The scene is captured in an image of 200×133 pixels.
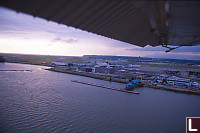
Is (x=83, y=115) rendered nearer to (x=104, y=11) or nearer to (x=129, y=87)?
(x=104, y=11)

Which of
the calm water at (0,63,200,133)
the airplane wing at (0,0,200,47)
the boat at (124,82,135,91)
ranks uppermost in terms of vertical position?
the airplane wing at (0,0,200,47)

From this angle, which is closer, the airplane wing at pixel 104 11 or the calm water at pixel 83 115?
the airplane wing at pixel 104 11

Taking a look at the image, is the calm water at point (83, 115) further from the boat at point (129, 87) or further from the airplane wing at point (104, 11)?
the airplane wing at point (104, 11)

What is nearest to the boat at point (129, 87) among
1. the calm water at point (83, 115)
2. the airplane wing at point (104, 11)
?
the calm water at point (83, 115)

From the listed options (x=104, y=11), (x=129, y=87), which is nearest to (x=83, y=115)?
(x=104, y=11)

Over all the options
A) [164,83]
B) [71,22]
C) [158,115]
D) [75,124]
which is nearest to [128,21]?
[71,22]

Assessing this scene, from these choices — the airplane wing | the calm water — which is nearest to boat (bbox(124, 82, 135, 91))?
the calm water

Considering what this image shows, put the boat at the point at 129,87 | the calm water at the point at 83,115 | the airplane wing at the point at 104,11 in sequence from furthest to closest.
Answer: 1. the boat at the point at 129,87
2. the calm water at the point at 83,115
3. the airplane wing at the point at 104,11

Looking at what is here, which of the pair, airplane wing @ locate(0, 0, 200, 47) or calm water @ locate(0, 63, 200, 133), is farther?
calm water @ locate(0, 63, 200, 133)

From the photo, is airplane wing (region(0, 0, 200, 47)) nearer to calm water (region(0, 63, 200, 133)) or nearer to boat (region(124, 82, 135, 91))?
calm water (region(0, 63, 200, 133))

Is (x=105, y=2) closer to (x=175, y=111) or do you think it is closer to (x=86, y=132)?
Result: (x=86, y=132)

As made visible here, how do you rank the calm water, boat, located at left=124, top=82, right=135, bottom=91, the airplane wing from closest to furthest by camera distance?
1. the airplane wing
2. the calm water
3. boat, located at left=124, top=82, right=135, bottom=91
